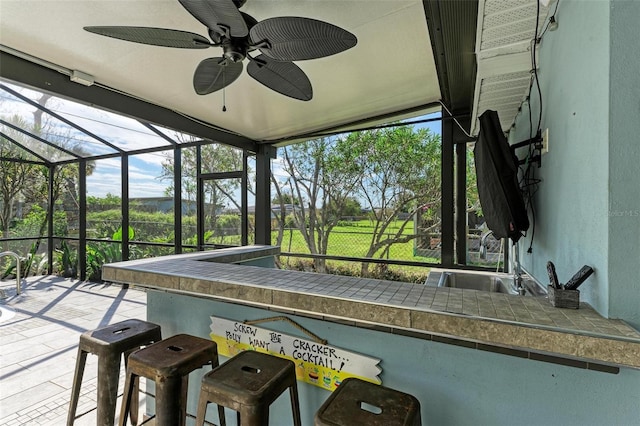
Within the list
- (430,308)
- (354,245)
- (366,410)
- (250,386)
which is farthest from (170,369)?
(354,245)

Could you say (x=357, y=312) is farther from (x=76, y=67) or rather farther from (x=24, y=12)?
(x=76, y=67)

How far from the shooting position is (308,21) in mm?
1405

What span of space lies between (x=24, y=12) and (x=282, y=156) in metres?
3.55

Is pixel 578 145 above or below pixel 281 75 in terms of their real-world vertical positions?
below

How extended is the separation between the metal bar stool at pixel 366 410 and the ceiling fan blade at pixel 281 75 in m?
1.80

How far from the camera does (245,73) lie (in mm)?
2498

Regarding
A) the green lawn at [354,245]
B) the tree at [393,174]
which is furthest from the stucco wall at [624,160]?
the tree at [393,174]

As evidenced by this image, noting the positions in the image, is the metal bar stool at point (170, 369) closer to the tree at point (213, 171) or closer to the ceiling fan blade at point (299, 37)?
the ceiling fan blade at point (299, 37)

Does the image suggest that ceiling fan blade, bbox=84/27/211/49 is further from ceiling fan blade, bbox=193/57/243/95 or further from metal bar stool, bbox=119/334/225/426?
metal bar stool, bbox=119/334/225/426

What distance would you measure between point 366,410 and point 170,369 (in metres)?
0.90

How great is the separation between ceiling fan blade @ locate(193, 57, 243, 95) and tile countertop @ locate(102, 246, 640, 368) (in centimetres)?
128

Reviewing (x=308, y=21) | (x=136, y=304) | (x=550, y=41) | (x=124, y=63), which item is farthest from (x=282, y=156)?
(x=550, y=41)

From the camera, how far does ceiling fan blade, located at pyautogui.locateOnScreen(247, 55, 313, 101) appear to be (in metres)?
1.90

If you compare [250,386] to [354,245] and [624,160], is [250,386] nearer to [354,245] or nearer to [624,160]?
[624,160]
